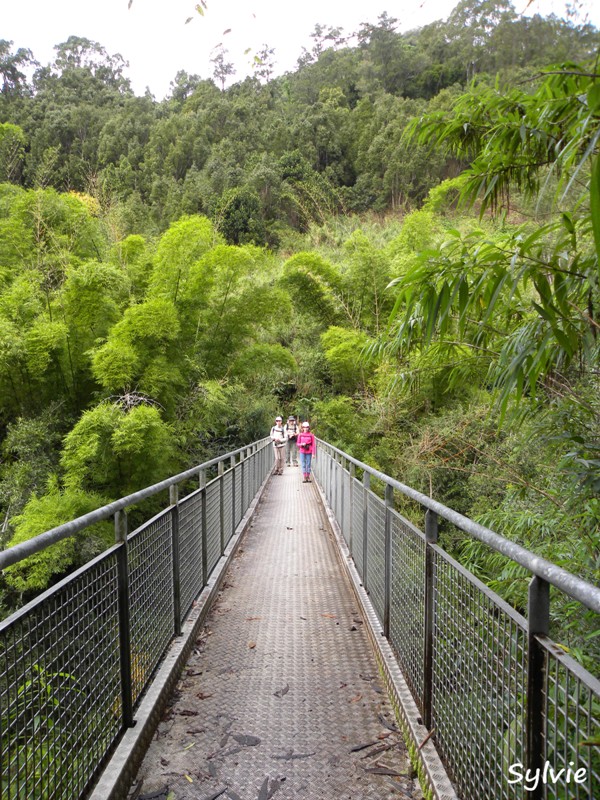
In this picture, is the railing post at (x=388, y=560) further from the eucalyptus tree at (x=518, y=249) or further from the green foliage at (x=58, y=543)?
the green foliage at (x=58, y=543)

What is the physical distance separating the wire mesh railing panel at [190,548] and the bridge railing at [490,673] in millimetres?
1293

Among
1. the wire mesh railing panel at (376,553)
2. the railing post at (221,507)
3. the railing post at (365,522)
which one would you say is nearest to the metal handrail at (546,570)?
the wire mesh railing panel at (376,553)

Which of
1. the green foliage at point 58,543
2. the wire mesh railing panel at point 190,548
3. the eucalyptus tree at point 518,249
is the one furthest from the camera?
the green foliage at point 58,543

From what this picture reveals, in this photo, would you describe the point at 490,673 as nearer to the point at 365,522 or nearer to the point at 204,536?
the point at 365,522

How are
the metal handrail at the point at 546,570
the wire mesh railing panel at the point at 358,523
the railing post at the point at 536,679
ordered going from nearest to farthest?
the metal handrail at the point at 546,570
the railing post at the point at 536,679
the wire mesh railing panel at the point at 358,523

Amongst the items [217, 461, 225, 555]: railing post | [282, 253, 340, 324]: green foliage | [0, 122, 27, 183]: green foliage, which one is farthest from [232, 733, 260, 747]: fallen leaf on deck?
[0, 122, 27, 183]: green foliage

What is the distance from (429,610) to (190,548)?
6.55 feet

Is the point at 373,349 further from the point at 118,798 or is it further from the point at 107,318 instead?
the point at 107,318

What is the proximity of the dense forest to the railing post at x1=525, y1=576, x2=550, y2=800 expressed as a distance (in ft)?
2.79

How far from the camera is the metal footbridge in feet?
4.24

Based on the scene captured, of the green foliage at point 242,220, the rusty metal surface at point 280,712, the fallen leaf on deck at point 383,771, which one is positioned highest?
the green foliage at point 242,220

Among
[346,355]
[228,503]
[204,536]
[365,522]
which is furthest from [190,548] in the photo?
[346,355]

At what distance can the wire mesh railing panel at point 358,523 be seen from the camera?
439 cm

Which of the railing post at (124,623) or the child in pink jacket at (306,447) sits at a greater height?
the railing post at (124,623)
